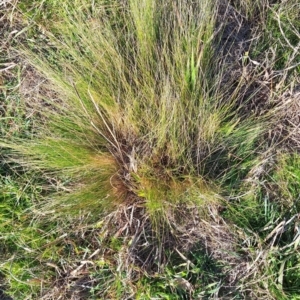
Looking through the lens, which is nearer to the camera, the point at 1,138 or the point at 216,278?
the point at 216,278

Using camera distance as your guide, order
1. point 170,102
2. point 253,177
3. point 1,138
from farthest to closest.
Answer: point 1,138 < point 253,177 < point 170,102

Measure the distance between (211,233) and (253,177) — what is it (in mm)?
235

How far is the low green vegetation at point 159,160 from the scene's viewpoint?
1.49 m

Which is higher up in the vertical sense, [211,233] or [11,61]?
[11,61]

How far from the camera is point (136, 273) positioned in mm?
1520

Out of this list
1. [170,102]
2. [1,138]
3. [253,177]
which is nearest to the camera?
[170,102]

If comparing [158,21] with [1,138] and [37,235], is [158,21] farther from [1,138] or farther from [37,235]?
[37,235]

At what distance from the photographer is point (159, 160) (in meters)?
1.50

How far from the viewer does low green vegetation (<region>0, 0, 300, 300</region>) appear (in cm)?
149

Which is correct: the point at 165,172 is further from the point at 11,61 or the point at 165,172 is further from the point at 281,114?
the point at 11,61

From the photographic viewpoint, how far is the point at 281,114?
1.59 metres

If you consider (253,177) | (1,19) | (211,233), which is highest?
(1,19)

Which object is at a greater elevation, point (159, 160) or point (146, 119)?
point (146, 119)

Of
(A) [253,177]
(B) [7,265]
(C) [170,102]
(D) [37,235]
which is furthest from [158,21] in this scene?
(B) [7,265]
